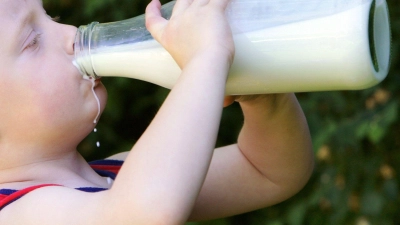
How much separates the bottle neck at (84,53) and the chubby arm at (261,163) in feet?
0.90

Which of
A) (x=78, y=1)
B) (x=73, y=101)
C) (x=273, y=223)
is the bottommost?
(x=273, y=223)

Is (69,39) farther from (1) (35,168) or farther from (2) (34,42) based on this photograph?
(1) (35,168)

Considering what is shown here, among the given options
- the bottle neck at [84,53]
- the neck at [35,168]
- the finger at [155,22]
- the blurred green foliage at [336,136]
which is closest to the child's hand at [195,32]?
the finger at [155,22]

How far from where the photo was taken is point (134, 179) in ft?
2.60

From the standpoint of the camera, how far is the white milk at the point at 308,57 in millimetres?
861

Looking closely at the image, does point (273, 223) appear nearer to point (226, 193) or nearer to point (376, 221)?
point (376, 221)

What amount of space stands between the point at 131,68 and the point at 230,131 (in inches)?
43.8

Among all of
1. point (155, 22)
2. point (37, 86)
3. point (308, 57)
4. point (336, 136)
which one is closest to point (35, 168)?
point (37, 86)

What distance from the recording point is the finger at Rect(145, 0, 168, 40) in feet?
2.99

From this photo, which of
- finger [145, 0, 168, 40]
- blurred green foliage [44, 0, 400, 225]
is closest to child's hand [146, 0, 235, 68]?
finger [145, 0, 168, 40]

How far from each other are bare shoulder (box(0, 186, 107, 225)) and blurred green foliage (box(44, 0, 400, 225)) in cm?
83

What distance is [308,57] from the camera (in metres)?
0.88

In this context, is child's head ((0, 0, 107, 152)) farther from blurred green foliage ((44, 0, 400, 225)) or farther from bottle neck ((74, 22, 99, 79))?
blurred green foliage ((44, 0, 400, 225))

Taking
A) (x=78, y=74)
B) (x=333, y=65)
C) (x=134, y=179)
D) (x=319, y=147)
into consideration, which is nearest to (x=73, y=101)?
(x=78, y=74)
